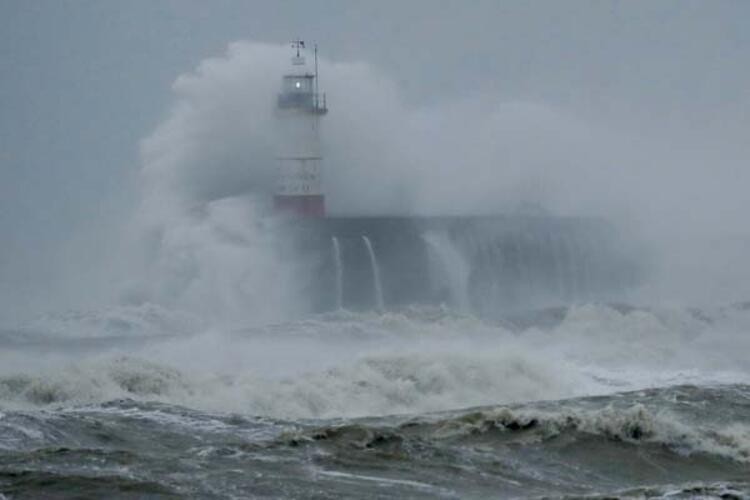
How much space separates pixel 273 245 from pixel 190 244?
219 centimetres

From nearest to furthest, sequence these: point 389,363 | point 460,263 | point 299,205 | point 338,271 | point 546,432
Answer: point 546,432
point 389,363
point 338,271
point 460,263
point 299,205

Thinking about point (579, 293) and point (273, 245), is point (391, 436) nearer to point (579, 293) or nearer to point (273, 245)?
point (273, 245)

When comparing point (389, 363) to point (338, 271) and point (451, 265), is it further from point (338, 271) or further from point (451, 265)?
point (451, 265)

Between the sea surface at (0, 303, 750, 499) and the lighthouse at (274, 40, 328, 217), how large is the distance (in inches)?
517

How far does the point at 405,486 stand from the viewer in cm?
1132

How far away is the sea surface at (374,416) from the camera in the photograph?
1141cm

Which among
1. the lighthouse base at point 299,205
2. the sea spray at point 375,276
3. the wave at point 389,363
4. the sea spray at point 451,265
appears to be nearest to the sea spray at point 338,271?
the sea spray at point 375,276

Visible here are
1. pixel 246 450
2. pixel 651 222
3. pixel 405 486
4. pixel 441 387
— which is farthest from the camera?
pixel 651 222

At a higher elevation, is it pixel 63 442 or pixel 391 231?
pixel 391 231

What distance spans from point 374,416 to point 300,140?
76.5 ft

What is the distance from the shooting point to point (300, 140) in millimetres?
38219

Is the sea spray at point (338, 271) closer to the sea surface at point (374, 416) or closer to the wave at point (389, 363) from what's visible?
the wave at point (389, 363)

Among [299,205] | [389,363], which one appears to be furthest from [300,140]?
[389,363]

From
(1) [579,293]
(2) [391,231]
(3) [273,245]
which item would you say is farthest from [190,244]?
(1) [579,293]
